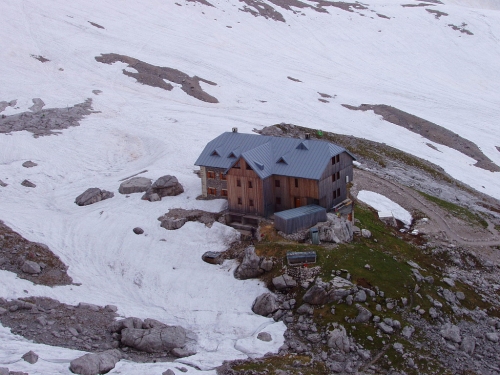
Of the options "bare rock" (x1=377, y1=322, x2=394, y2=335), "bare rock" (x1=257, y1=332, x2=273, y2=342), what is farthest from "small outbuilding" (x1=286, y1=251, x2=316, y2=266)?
"bare rock" (x1=377, y1=322, x2=394, y2=335)

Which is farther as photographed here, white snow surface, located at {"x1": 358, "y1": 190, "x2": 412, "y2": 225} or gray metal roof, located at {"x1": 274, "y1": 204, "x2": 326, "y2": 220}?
white snow surface, located at {"x1": 358, "y1": 190, "x2": 412, "y2": 225}

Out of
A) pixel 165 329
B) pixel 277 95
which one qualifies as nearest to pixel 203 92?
pixel 277 95

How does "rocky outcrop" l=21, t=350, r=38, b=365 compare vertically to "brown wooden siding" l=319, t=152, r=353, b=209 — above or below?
below

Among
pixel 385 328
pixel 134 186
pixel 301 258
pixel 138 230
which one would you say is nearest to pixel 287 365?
pixel 385 328

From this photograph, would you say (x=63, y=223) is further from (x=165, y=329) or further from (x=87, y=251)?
(x=165, y=329)

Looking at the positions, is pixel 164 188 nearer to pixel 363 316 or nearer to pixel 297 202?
pixel 297 202

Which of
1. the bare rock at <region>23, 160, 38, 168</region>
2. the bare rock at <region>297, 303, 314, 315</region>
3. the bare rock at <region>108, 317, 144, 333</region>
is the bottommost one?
the bare rock at <region>23, 160, 38, 168</region>

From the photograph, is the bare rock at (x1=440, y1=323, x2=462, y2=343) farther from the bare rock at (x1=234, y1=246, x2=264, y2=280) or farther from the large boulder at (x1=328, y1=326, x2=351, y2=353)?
the bare rock at (x1=234, y1=246, x2=264, y2=280)
